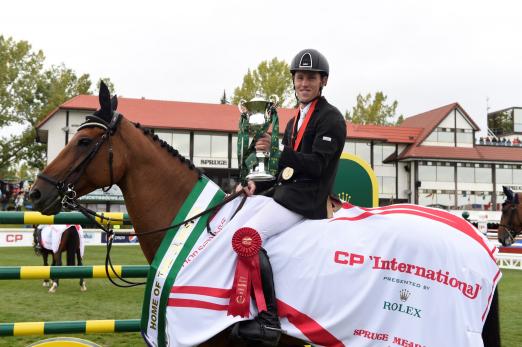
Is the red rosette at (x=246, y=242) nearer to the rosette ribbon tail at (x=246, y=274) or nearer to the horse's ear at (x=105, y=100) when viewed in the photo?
the rosette ribbon tail at (x=246, y=274)

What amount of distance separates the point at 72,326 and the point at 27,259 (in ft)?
45.9

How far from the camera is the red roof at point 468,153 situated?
49.2 m

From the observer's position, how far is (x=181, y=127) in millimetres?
44219

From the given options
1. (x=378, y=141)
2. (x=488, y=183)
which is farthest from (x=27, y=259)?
(x=488, y=183)

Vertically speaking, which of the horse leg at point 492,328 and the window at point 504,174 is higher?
the window at point 504,174

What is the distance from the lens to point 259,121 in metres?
→ 3.70

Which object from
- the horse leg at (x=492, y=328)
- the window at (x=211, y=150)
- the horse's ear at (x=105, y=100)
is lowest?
the horse leg at (x=492, y=328)

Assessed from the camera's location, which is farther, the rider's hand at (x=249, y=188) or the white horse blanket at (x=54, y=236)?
the white horse blanket at (x=54, y=236)

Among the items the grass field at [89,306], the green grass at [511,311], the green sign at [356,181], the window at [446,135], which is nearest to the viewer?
the grass field at [89,306]

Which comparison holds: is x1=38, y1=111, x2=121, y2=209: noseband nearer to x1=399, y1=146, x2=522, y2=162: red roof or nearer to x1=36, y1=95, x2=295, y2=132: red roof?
x1=36, y1=95, x2=295, y2=132: red roof

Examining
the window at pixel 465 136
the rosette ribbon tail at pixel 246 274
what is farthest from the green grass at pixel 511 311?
the window at pixel 465 136

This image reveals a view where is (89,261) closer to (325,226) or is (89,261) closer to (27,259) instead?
(27,259)

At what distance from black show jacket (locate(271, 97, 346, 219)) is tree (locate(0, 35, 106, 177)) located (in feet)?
152

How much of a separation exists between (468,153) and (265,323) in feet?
171
